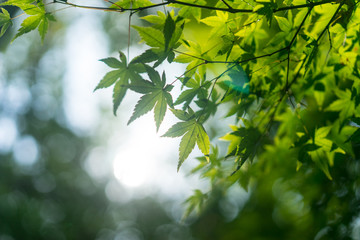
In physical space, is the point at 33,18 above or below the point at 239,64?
above

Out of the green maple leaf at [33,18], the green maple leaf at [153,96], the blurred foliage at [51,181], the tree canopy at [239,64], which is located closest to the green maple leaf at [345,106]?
the tree canopy at [239,64]

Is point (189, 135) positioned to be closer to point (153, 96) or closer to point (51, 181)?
point (153, 96)

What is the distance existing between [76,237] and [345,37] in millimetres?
11394

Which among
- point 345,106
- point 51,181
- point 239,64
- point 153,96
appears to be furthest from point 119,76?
point 51,181

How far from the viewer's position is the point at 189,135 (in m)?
0.72

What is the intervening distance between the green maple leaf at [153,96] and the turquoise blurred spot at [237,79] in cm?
20

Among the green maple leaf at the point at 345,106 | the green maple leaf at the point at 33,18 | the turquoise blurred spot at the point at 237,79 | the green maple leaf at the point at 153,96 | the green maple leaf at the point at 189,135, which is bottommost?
the green maple leaf at the point at 345,106

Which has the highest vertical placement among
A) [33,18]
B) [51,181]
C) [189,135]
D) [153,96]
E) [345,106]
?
[51,181]

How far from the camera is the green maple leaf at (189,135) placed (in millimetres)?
716

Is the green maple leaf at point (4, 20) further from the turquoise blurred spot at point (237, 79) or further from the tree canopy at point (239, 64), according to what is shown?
the turquoise blurred spot at point (237, 79)

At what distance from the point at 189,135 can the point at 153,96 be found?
16 cm

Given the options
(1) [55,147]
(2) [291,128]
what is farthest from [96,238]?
(2) [291,128]

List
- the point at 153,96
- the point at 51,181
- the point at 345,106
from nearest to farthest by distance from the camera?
the point at 153,96
the point at 345,106
the point at 51,181

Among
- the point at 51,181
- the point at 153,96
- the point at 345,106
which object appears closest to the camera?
the point at 153,96
